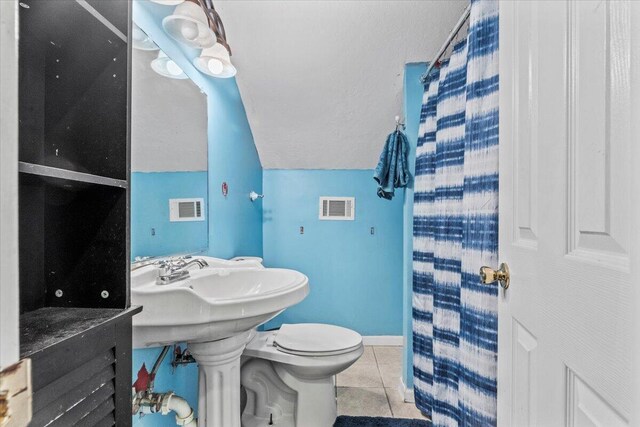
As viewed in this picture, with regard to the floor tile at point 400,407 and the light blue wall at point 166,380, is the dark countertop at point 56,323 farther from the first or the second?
the floor tile at point 400,407

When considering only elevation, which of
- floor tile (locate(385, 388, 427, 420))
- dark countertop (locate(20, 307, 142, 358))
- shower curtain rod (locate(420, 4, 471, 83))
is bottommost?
floor tile (locate(385, 388, 427, 420))

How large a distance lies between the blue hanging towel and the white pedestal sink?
0.90 meters

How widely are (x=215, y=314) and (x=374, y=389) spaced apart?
1525 mm

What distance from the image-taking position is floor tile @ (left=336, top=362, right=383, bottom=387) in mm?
1996

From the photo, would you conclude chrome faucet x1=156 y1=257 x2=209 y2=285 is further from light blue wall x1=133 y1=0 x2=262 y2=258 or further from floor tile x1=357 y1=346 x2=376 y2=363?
floor tile x1=357 y1=346 x2=376 y2=363

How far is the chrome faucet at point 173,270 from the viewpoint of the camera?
1024 mm

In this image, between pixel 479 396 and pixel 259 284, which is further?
pixel 259 284

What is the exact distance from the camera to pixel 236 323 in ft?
2.98

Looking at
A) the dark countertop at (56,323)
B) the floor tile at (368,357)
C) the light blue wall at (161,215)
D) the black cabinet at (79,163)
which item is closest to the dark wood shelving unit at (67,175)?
the black cabinet at (79,163)
